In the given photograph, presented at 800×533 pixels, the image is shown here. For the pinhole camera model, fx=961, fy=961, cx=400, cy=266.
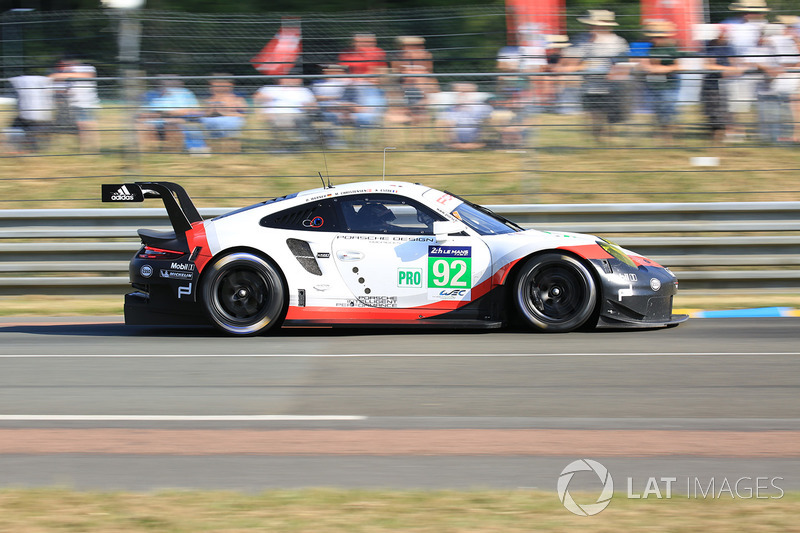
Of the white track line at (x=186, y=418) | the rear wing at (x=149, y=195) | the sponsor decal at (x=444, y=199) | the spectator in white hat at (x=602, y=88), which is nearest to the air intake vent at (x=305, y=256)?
the rear wing at (x=149, y=195)

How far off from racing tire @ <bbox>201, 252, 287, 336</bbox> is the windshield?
164 cm

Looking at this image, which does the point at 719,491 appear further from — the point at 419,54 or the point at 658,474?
the point at 419,54

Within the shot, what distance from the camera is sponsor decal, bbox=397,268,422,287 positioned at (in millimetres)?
7980

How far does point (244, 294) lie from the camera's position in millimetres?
8242

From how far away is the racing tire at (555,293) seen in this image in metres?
7.91

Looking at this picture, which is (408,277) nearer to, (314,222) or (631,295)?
(314,222)

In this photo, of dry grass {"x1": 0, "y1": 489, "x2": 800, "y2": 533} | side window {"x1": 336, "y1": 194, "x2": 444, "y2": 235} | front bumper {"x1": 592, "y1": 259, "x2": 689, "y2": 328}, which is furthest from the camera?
side window {"x1": 336, "y1": 194, "x2": 444, "y2": 235}

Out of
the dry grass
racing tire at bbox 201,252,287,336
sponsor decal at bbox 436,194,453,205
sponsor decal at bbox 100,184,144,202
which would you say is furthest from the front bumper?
the dry grass

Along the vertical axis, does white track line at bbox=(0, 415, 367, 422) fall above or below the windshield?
below

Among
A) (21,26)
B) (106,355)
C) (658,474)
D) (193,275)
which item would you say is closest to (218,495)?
(658,474)

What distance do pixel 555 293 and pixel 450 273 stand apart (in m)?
0.90

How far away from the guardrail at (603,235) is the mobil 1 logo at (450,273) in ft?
8.11

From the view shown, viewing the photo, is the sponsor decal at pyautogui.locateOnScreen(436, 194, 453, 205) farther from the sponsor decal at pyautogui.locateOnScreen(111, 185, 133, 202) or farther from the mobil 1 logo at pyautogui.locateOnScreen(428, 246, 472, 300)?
the sponsor decal at pyautogui.locateOnScreen(111, 185, 133, 202)

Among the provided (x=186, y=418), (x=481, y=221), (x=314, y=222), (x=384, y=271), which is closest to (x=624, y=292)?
(x=481, y=221)
